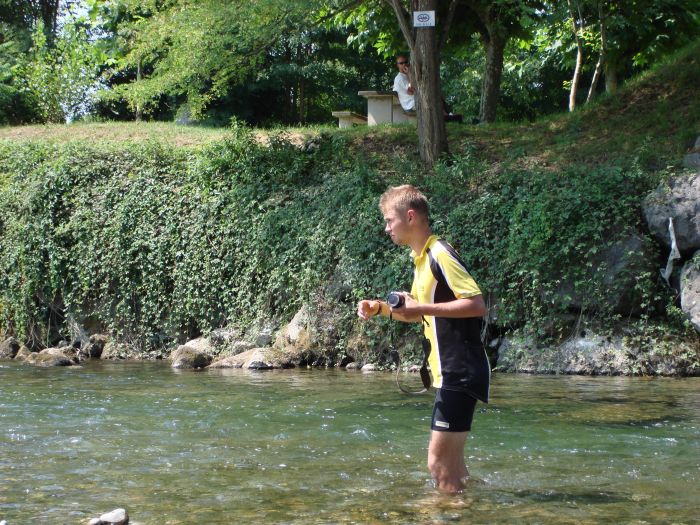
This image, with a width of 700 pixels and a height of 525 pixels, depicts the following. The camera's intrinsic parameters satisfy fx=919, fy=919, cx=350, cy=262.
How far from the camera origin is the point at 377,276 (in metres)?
15.2

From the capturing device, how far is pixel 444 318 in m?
5.75

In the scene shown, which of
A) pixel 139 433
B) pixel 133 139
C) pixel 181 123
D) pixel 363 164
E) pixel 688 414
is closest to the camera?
pixel 139 433

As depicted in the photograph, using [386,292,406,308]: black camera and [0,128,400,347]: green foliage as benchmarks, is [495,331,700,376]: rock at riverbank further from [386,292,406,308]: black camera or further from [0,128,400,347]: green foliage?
[386,292,406,308]: black camera

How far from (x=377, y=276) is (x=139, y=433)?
6877 mm

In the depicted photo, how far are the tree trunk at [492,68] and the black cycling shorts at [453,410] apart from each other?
48.3 feet

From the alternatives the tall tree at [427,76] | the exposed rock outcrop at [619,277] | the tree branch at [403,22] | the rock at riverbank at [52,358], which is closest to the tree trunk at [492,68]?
the tall tree at [427,76]

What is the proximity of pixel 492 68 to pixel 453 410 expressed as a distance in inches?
615

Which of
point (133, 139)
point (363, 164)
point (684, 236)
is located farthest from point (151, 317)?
point (684, 236)

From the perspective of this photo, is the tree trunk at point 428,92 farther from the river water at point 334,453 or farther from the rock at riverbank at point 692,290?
the river water at point 334,453

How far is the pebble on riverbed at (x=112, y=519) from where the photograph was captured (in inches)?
211

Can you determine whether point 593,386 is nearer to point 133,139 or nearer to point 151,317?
point 151,317

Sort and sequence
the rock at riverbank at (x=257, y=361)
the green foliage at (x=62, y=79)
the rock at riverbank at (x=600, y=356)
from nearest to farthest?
the rock at riverbank at (x=600, y=356) → the rock at riverbank at (x=257, y=361) → the green foliage at (x=62, y=79)

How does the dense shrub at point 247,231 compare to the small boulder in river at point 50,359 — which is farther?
the small boulder in river at point 50,359

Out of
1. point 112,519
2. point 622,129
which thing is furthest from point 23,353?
point 112,519
